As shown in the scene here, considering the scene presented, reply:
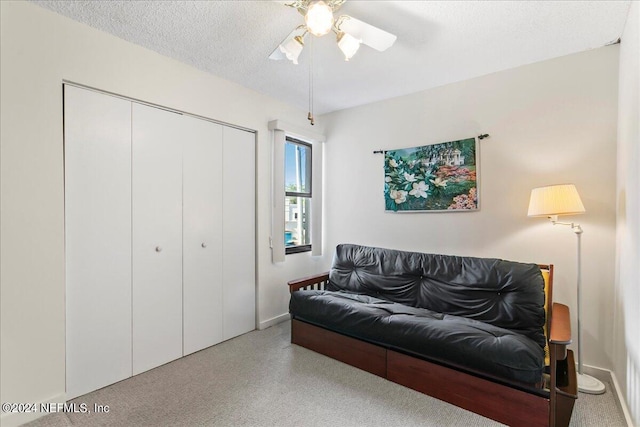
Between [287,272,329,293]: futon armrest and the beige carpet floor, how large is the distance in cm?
65

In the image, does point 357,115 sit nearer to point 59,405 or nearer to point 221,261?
point 221,261

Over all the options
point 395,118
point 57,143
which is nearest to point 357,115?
point 395,118

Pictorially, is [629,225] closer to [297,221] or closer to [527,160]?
[527,160]

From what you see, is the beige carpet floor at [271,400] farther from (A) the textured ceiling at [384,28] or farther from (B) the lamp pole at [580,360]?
(A) the textured ceiling at [384,28]

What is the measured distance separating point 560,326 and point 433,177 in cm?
163

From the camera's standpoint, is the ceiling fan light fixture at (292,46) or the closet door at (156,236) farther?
the closet door at (156,236)

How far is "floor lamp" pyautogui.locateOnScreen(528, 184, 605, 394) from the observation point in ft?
6.98

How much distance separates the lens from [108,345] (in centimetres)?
221

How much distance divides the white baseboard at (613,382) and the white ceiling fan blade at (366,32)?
8.50 ft

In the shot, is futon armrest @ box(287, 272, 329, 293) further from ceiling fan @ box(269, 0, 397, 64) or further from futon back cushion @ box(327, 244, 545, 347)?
ceiling fan @ box(269, 0, 397, 64)

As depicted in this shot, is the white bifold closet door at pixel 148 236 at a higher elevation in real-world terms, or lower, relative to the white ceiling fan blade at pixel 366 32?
lower

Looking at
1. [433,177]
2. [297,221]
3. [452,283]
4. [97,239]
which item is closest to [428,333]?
[452,283]

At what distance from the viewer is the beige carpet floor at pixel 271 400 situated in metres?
1.85

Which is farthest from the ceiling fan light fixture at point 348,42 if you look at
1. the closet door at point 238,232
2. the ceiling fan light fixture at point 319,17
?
the closet door at point 238,232
